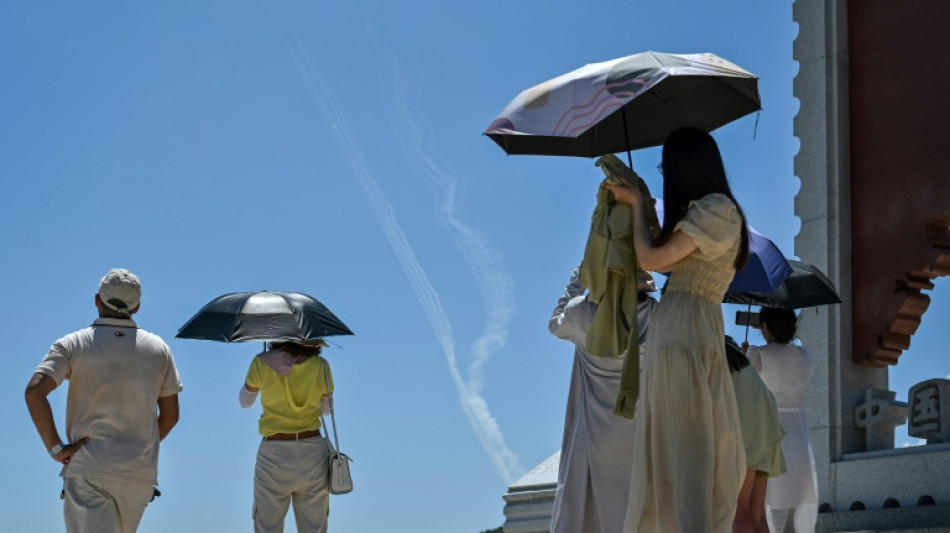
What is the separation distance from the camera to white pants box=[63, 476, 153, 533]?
7113 mm

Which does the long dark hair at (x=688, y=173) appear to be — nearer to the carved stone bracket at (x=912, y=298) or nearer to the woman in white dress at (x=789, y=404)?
the woman in white dress at (x=789, y=404)

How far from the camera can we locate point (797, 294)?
922cm

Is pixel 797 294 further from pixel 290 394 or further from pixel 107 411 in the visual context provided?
pixel 107 411

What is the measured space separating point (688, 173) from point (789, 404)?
3253 millimetres

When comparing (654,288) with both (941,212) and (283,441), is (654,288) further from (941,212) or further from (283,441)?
(941,212)

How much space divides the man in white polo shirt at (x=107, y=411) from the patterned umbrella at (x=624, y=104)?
2.29 m

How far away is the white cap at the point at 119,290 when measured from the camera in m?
7.34

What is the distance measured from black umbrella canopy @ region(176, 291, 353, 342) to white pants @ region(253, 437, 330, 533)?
77 cm

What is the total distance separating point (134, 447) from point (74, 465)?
0.32 m

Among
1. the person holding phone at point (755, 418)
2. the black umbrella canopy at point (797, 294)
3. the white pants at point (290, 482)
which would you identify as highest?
the black umbrella canopy at point (797, 294)

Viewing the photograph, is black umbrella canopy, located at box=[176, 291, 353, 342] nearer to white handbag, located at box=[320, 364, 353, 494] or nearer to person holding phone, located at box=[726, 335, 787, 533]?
white handbag, located at box=[320, 364, 353, 494]

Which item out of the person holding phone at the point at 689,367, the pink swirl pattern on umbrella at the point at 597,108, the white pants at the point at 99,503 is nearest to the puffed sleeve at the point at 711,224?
the person holding phone at the point at 689,367

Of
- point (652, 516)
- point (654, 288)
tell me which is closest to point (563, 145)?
point (654, 288)

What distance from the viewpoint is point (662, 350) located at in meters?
5.60
